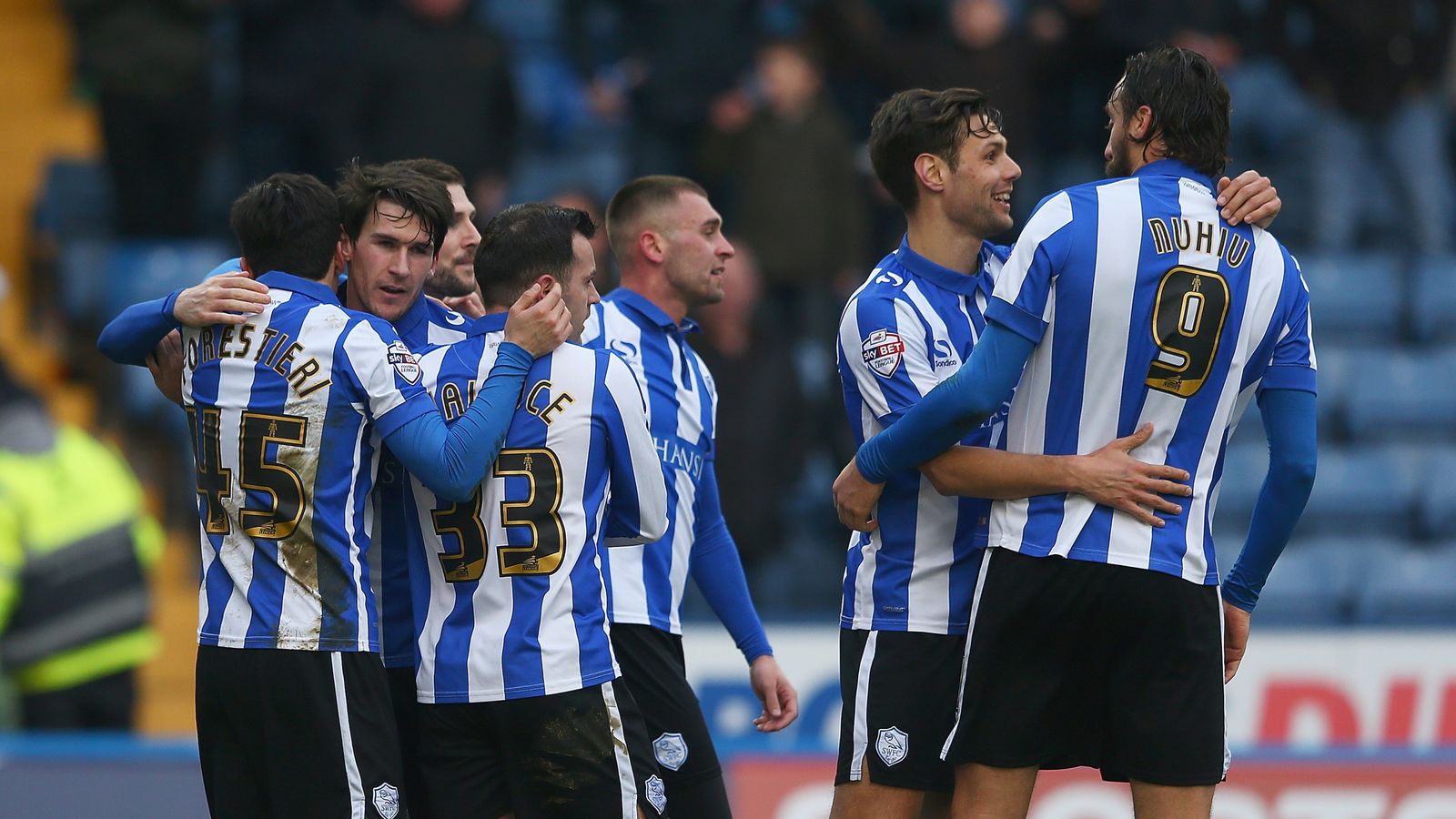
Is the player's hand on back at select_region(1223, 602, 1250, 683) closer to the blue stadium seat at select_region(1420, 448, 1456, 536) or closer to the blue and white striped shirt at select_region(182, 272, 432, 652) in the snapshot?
the blue and white striped shirt at select_region(182, 272, 432, 652)

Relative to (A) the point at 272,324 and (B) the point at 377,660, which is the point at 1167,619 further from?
(A) the point at 272,324

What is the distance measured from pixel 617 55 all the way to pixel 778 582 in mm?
3876

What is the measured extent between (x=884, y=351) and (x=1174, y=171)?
0.84 metres

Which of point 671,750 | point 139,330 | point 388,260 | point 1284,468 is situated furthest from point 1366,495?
point 139,330

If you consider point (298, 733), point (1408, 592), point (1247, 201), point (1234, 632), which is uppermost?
point (1247, 201)

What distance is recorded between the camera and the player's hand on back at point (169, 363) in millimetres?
4312

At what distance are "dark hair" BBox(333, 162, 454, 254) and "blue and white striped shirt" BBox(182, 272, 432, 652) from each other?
13.2 inches

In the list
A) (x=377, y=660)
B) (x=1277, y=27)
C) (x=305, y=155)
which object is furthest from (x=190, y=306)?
(x=1277, y=27)

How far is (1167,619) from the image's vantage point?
12.9 ft

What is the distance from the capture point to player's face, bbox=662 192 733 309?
17.7 feet

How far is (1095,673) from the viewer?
4.00m

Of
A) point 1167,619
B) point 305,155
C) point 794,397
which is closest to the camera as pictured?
point 1167,619

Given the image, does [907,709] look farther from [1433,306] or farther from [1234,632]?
[1433,306]

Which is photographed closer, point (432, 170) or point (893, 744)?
point (893, 744)
